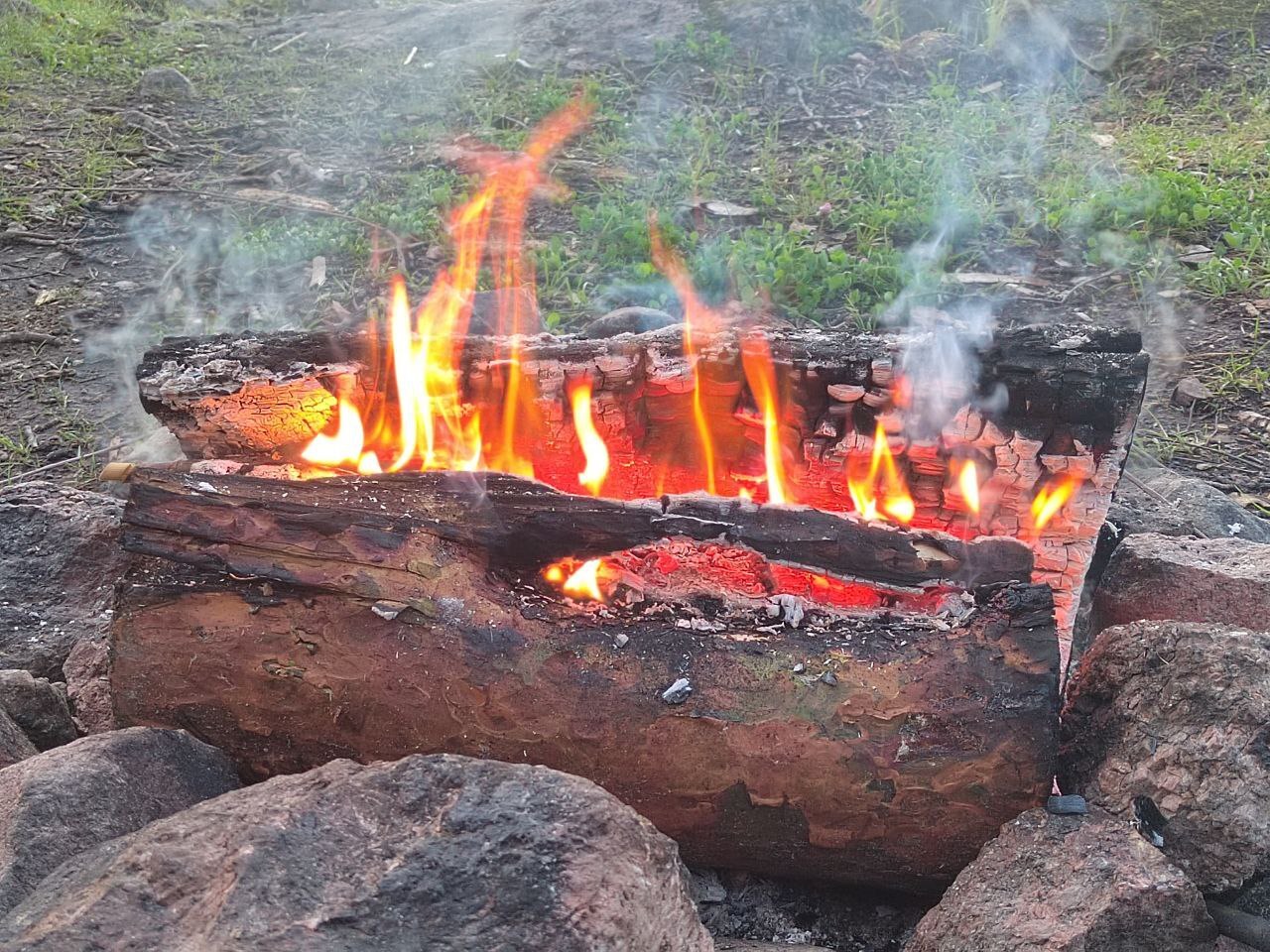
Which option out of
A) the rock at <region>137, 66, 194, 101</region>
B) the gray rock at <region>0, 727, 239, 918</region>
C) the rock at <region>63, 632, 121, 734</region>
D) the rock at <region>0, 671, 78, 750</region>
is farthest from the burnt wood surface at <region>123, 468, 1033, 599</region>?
the rock at <region>137, 66, 194, 101</region>

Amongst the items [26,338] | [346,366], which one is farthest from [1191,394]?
[26,338]

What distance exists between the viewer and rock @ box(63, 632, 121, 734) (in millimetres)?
2725

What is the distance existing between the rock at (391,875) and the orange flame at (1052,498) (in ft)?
5.21

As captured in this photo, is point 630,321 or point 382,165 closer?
point 630,321

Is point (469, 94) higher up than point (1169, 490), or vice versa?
point (469, 94)

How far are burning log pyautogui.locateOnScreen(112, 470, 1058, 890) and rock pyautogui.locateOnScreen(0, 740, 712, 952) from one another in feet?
1.67

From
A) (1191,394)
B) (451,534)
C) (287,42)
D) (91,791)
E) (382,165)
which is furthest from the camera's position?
(287,42)

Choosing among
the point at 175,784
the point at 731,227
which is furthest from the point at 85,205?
the point at 175,784

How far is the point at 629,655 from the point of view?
226cm

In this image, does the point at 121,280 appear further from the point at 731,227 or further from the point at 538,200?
the point at 731,227

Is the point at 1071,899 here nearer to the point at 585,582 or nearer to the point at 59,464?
the point at 585,582

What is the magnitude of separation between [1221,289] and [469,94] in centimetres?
520

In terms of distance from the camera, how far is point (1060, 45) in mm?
7531

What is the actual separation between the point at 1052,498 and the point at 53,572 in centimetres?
299
